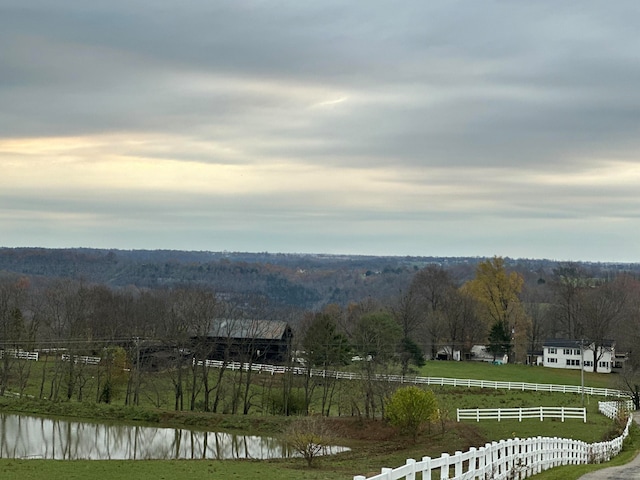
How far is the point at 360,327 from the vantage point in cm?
7019

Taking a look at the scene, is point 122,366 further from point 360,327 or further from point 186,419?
point 360,327

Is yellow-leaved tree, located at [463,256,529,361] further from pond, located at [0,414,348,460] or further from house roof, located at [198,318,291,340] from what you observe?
pond, located at [0,414,348,460]

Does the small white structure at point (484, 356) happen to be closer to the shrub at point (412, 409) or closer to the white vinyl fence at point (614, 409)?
the white vinyl fence at point (614, 409)

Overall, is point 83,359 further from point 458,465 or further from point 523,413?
point 458,465

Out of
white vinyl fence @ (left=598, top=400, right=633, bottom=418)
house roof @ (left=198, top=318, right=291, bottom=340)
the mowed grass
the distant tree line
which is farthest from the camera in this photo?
the mowed grass

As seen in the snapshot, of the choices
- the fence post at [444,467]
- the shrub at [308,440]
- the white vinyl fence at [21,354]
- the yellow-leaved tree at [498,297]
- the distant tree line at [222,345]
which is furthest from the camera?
the yellow-leaved tree at [498,297]

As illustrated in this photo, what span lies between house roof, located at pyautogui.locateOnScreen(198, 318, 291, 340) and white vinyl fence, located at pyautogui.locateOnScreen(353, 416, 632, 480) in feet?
145

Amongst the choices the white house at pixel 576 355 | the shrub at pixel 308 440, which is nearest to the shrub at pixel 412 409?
the shrub at pixel 308 440

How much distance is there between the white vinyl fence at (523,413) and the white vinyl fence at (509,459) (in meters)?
12.9

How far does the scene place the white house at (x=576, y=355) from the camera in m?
89.6

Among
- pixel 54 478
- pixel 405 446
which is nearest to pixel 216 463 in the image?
pixel 54 478

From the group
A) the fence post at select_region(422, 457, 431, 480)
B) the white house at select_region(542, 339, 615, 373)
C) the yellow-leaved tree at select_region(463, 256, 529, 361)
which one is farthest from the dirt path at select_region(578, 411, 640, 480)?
the yellow-leaved tree at select_region(463, 256, 529, 361)

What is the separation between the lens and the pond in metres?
39.5

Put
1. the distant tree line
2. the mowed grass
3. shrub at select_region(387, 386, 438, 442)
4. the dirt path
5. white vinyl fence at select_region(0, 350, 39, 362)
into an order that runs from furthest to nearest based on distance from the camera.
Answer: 1. the mowed grass
2. white vinyl fence at select_region(0, 350, 39, 362)
3. the distant tree line
4. shrub at select_region(387, 386, 438, 442)
5. the dirt path
